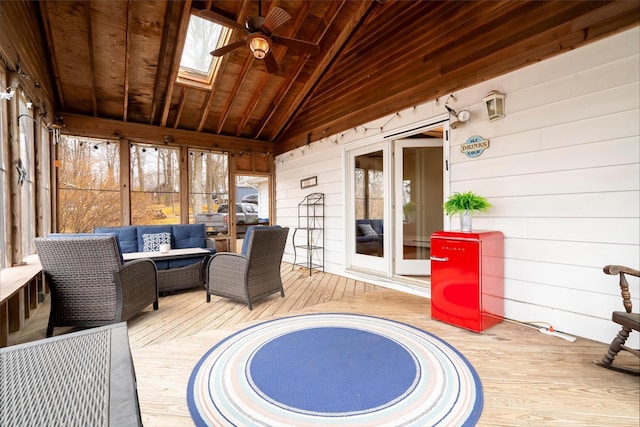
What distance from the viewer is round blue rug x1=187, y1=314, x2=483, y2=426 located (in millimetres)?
1691

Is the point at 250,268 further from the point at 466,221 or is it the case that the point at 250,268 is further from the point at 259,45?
the point at 259,45

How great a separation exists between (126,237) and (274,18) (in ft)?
12.8

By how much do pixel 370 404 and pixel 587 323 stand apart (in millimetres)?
2316

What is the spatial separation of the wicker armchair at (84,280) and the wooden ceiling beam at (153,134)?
12.2 feet

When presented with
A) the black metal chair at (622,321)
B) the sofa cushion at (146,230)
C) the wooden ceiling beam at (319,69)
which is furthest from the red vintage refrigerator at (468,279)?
the sofa cushion at (146,230)

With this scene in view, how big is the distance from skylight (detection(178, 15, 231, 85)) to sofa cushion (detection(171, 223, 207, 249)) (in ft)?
8.75

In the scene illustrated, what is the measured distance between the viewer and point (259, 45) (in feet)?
11.0

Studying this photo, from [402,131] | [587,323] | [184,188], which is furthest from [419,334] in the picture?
[184,188]

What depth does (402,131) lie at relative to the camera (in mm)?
4379

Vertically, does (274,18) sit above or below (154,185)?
above

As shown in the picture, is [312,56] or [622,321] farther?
[312,56]

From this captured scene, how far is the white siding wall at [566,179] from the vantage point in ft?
8.05

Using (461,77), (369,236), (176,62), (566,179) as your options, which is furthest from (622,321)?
(176,62)

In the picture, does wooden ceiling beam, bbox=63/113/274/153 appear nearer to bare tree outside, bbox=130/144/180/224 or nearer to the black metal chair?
bare tree outside, bbox=130/144/180/224
